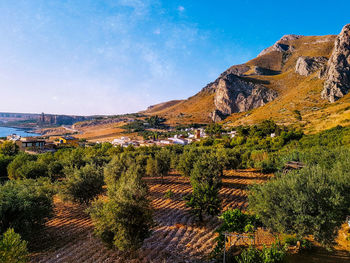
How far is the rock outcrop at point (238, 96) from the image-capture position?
169375 millimetres

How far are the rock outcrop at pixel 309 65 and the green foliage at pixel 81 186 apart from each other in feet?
602

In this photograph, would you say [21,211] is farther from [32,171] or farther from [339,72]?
[339,72]

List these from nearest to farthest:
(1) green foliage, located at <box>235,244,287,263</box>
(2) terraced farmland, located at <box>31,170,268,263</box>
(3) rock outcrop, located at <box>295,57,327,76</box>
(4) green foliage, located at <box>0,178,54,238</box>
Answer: (1) green foliage, located at <box>235,244,287,263</box> < (4) green foliage, located at <box>0,178,54,238</box> < (2) terraced farmland, located at <box>31,170,268,263</box> < (3) rock outcrop, located at <box>295,57,327,76</box>

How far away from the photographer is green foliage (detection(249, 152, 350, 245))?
9964mm

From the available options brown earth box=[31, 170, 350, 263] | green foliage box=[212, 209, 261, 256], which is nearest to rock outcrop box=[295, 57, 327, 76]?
brown earth box=[31, 170, 350, 263]

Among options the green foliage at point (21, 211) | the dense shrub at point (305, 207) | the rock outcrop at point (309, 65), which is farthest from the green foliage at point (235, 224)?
the rock outcrop at point (309, 65)

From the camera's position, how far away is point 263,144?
59000 millimetres

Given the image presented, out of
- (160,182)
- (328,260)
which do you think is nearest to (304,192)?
(328,260)

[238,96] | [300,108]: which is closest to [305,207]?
[300,108]

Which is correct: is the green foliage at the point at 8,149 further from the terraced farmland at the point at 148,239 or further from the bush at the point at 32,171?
the terraced farmland at the point at 148,239

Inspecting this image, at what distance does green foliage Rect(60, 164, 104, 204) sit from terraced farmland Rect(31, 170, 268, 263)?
2330 mm

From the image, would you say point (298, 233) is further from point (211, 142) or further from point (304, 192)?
point (211, 142)

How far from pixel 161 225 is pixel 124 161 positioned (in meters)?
14.6

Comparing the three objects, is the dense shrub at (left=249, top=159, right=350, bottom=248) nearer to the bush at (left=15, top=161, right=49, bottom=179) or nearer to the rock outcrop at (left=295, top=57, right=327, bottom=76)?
the bush at (left=15, top=161, right=49, bottom=179)
